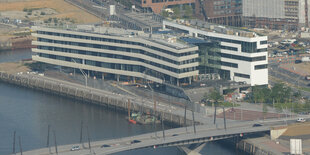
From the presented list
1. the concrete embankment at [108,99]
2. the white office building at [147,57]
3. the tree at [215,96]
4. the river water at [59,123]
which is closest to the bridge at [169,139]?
the river water at [59,123]

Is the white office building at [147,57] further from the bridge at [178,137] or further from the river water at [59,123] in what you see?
the bridge at [178,137]

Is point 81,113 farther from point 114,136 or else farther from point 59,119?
point 114,136

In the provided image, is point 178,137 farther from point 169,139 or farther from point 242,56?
point 242,56

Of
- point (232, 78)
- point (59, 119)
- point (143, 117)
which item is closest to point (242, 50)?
point (232, 78)

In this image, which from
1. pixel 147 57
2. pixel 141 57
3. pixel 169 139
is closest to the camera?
pixel 169 139

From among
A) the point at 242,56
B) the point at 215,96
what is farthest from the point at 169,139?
the point at 242,56

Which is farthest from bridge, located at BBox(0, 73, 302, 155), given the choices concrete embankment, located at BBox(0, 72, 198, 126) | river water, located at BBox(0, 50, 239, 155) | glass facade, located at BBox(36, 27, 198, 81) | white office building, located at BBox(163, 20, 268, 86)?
white office building, located at BBox(163, 20, 268, 86)
